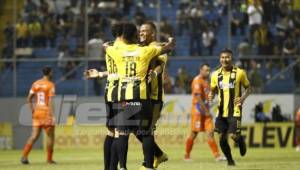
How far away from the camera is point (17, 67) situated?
2883cm

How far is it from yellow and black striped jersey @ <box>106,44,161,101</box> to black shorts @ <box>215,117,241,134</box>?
4647mm

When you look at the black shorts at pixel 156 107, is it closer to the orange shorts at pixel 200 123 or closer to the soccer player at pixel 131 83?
the soccer player at pixel 131 83

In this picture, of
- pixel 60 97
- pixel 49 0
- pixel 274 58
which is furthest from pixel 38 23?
pixel 274 58

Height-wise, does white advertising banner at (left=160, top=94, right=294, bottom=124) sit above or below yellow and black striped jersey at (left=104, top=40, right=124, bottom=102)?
below

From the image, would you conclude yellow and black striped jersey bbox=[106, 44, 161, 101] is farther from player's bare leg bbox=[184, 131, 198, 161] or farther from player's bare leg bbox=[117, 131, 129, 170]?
player's bare leg bbox=[184, 131, 198, 161]

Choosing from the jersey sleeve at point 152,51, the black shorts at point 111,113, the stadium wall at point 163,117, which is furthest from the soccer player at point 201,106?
the jersey sleeve at point 152,51

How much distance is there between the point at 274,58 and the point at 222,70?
35.7 feet

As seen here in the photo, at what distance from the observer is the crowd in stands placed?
28.1 meters

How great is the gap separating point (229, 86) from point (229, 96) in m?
0.20

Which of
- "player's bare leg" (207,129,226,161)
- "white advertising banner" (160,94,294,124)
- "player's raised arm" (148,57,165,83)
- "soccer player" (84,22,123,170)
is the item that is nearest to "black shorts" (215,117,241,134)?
"player's bare leg" (207,129,226,161)

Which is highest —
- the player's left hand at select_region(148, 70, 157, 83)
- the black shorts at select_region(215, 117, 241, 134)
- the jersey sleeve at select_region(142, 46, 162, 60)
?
the jersey sleeve at select_region(142, 46, 162, 60)

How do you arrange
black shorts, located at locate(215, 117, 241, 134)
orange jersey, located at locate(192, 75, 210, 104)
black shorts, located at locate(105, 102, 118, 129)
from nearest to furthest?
black shorts, located at locate(105, 102, 118, 129) → black shorts, located at locate(215, 117, 241, 134) → orange jersey, located at locate(192, 75, 210, 104)

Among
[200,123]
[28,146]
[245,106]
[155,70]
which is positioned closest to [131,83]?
[155,70]

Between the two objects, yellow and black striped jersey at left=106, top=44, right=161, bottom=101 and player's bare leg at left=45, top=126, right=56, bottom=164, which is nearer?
yellow and black striped jersey at left=106, top=44, right=161, bottom=101
